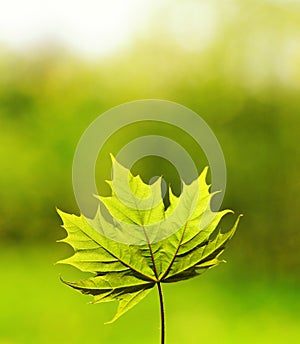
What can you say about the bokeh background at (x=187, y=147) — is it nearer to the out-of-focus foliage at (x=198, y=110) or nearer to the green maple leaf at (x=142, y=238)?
the out-of-focus foliage at (x=198, y=110)

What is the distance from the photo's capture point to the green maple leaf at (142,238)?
324 millimetres

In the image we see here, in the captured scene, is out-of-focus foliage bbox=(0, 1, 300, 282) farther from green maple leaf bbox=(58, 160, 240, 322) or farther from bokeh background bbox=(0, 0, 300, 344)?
green maple leaf bbox=(58, 160, 240, 322)

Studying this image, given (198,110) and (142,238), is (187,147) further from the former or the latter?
(142,238)

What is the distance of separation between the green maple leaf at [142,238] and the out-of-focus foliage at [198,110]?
1.93 metres

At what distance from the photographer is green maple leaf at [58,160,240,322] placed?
0.32m

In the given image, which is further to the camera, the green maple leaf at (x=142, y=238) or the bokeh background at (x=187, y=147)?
the bokeh background at (x=187, y=147)

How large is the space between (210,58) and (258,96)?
0.26 metres

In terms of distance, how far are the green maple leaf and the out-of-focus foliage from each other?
1927 millimetres

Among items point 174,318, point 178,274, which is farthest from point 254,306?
point 178,274

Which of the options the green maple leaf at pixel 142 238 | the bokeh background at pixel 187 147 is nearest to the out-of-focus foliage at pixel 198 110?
the bokeh background at pixel 187 147

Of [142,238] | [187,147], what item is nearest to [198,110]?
[187,147]

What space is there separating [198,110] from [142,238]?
217cm

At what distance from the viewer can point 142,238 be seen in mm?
Answer: 326

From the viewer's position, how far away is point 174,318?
7.44 ft
